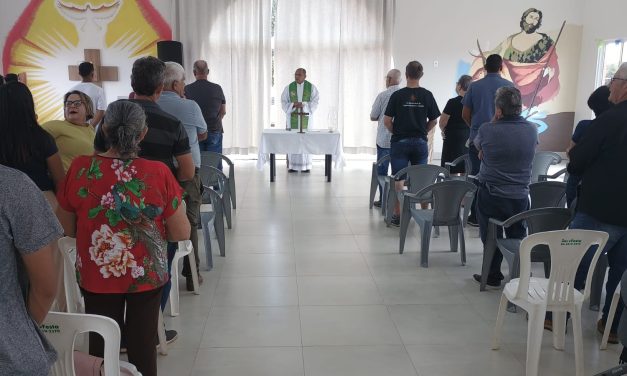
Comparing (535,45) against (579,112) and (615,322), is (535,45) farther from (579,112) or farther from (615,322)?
(615,322)

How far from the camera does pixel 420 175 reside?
4.88 metres

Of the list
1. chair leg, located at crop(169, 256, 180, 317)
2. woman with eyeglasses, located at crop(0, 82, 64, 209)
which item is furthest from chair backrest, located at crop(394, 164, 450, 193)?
woman with eyeglasses, located at crop(0, 82, 64, 209)

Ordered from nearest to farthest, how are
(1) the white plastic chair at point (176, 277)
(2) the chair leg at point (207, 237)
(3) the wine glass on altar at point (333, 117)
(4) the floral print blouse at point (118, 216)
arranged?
1. (4) the floral print blouse at point (118, 216)
2. (1) the white plastic chair at point (176, 277)
3. (2) the chair leg at point (207, 237)
4. (3) the wine glass on altar at point (333, 117)

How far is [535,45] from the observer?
9.42 m

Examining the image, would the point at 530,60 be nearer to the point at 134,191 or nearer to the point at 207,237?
the point at 207,237

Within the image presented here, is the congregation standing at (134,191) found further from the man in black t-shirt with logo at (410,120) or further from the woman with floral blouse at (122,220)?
the man in black t-shirt with logo at (410,120)

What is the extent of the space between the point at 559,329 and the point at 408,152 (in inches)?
104

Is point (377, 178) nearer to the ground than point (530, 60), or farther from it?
nearer to the ground

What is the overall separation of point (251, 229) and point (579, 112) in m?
7.08

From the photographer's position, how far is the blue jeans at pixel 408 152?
5.26m

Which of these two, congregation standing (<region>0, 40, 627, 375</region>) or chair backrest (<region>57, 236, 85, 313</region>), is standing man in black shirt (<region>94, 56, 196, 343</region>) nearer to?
congregation standing (<region>0, 40, 627, 375</region>)

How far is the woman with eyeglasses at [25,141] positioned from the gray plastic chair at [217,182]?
75.6 inches

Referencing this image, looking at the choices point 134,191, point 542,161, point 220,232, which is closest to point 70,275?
point 134,191

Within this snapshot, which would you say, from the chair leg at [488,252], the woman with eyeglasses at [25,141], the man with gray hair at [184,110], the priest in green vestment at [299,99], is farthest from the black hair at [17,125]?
the priest in green vestment at [299,99]
